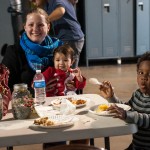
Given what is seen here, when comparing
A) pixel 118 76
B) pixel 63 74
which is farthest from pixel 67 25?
pixel 118 76

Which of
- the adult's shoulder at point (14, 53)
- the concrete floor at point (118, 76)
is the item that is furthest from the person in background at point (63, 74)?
the concrete floor at point (118, 76)

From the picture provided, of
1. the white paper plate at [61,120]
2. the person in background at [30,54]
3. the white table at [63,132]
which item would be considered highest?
the person in background at [30,54]

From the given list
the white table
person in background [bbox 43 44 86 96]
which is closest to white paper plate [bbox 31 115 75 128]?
the white table

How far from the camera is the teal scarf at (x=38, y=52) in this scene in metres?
2.56

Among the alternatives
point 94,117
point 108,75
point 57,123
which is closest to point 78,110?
point 94,117

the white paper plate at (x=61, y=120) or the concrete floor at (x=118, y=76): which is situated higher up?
the white paper plate at (x=61, y=120)

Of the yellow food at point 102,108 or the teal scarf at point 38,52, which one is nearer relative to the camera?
the yellow food at point 102,108

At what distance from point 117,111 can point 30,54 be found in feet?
3.49

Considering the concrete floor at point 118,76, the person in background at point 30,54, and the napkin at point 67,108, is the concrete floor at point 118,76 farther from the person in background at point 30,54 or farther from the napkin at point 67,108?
the napkin at point 67,108

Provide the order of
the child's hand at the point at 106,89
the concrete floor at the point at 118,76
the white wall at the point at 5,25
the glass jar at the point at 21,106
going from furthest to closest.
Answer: the white wall at the point at 5,25 < the concrete floor at the point at 118,76 < the child's hand at the point at 106,89 < the glass jar at the point at 21,106

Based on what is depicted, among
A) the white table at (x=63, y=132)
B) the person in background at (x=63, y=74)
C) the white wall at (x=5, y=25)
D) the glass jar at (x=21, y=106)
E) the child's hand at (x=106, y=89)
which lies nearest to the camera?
the white table at (x=63, y=132)

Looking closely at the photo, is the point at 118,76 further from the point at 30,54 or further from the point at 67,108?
the point at 67,108

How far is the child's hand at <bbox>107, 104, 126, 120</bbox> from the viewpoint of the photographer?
5.42 feet

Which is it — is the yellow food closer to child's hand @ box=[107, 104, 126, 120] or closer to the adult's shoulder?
child's hand @ box=[107, 104, 126, 120]
